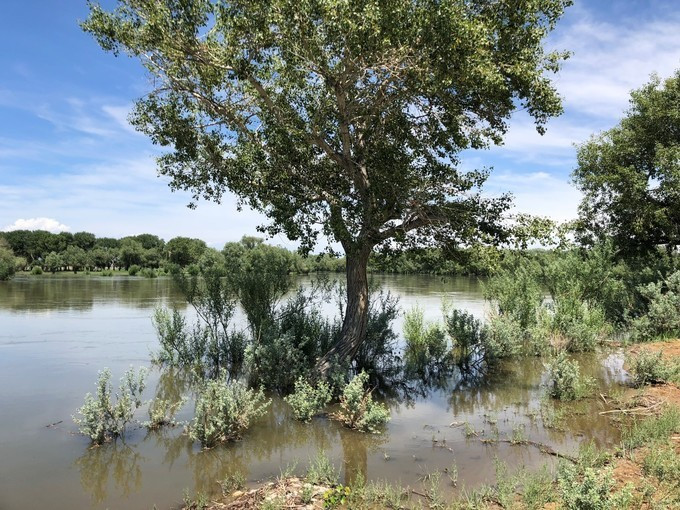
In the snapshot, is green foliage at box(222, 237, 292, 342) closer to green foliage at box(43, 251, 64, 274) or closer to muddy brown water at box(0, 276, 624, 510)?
muddy brown water at box(0, 276, 624, 510)

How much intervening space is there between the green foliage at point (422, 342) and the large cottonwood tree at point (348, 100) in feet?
10.2

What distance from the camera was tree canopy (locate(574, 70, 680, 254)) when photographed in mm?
17005

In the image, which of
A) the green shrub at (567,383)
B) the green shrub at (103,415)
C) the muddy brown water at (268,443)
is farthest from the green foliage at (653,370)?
the green shrub at (103,415)

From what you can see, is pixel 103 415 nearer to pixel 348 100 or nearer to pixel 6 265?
pixel 348 100

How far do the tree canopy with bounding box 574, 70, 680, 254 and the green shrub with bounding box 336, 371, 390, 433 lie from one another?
43.5 feet

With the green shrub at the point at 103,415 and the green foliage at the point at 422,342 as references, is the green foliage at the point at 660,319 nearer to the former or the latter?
the green foliage at the point at 422,342

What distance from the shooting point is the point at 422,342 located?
13797 millimetres

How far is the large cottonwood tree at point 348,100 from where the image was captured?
755cm

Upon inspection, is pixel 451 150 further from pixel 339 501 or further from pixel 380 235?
pixel 339 501

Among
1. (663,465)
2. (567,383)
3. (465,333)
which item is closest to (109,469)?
(663,465)

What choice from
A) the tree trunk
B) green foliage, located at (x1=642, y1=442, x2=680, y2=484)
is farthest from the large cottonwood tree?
green foliage, located at (x1=642, y1=442, x2=680, y2=484)

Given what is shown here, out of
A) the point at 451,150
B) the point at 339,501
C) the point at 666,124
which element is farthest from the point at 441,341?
the point at 666,124

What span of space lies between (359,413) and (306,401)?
928mm

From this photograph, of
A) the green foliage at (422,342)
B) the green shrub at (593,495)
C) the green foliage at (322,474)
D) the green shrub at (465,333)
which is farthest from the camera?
Result: the green shrub at (465,333)
